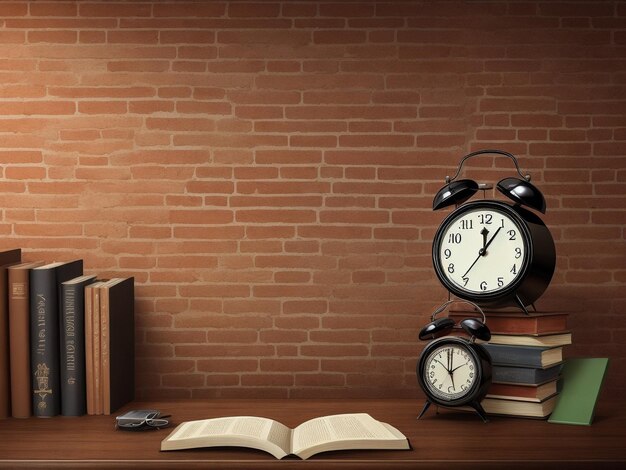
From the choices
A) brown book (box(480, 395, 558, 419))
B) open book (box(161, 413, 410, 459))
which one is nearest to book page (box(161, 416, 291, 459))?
open book (box(161, 413, 410, 459))

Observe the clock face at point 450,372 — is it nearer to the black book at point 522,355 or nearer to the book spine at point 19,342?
the black book at point 522,355

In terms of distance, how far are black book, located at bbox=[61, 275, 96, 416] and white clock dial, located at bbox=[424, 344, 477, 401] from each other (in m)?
1.00

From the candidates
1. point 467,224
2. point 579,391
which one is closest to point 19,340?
point 467,224

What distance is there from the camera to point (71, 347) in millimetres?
2154

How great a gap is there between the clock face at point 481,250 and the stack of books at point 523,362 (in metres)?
0.10

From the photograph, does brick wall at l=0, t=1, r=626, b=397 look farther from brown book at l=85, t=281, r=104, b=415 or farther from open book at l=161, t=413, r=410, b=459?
open book at l=161, t=413, r=410, b=459

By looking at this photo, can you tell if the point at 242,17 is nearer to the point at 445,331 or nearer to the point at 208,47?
the point at 208,47

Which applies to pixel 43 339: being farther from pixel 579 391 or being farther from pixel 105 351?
pixel 579 391

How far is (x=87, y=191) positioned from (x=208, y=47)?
64cm

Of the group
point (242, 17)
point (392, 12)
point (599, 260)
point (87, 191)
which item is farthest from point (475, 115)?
point (87, 191)

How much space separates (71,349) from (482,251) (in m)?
1.22

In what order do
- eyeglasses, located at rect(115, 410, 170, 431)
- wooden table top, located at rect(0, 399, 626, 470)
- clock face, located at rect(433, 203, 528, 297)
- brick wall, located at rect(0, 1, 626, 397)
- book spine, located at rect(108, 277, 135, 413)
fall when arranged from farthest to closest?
brick wall, located at rect(0, 1, 626, 397)
book spine, located at rect(108, 277, 135, 413)
clock face, located at rect(433, 203, 528, 297)
eyeglasses, located at rect(115, 410, 170, 431)
wooden table top, located at rect(0, 399, 626, 470)

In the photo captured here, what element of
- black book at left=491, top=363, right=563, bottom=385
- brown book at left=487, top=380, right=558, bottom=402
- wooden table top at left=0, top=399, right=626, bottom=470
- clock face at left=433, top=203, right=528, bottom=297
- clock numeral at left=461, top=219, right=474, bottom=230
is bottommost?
wooden table top at left=0, top=399, right=626, bottom=470

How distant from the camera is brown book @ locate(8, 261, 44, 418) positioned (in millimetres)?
2127
